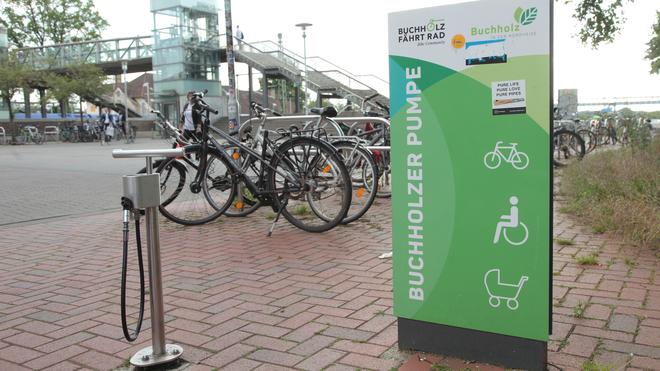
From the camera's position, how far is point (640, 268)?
423cm

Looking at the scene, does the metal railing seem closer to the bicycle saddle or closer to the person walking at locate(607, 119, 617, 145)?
the person walking at locate(607, 119, 617, 145)

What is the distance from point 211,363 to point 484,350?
1273 millimetres

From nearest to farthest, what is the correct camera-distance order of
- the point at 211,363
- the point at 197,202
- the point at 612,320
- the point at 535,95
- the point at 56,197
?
the point at 535,95
the point at 211,363
the point at 612,320
the point at 197,202
the point at 56,197

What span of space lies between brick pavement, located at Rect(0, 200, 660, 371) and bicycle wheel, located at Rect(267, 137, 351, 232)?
0.80 feet

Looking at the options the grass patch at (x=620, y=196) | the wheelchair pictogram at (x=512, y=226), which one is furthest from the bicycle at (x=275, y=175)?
the wheelchair pictogram at (x=512, y=226)

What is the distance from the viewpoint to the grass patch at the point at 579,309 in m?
3.28

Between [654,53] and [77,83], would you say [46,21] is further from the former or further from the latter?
[654,53]

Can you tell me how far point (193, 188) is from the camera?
638 cm

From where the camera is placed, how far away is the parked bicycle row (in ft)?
19.1

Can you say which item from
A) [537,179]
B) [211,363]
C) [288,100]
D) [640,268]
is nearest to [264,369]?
[211,363]

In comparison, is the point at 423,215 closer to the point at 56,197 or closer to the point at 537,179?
the point at 537,179

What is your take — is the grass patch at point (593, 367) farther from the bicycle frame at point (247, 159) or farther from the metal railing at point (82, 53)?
the metal railing at point (82, 53)

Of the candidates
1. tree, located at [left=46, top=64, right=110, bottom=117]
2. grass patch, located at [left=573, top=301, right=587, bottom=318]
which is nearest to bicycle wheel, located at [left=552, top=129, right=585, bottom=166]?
grass patch, located at [left=573, top=301, right=587, bottom=318]

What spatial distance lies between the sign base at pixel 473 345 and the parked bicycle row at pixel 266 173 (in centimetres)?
287
